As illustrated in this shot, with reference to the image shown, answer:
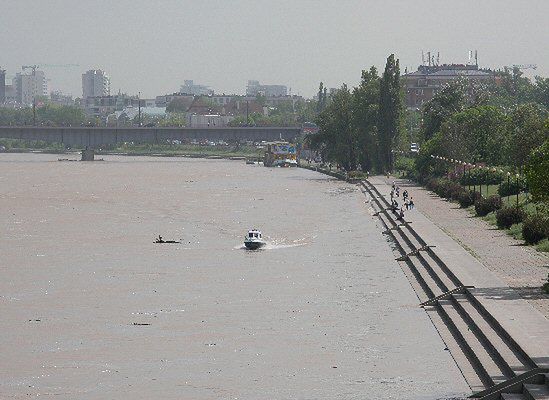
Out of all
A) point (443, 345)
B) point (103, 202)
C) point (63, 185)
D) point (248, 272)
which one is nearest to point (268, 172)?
point (63, 185)

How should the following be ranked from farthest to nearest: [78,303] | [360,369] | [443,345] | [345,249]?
[345,249] → [78,303] → [443,345] → [360,369]

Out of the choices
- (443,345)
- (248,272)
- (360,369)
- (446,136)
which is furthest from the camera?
(446,136)

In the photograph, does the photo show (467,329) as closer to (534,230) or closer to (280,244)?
(534,230)

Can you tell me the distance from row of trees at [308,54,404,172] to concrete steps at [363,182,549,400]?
3023 inches

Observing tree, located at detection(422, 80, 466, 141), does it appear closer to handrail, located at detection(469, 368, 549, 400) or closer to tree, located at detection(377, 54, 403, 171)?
tree, located at detection(377, 54, 403, 171)

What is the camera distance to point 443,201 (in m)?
102

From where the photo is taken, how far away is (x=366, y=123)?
148750 millimetres

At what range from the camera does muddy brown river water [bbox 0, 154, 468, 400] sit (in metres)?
35.2

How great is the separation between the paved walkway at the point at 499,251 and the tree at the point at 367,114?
167ft

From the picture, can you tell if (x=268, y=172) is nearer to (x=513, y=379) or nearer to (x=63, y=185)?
(x=63, y=185)

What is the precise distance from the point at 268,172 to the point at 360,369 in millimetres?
150496

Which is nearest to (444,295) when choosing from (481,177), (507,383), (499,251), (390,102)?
(499,251)

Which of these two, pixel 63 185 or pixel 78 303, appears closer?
pixel 78 303

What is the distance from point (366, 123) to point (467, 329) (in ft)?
357
